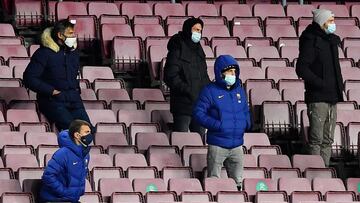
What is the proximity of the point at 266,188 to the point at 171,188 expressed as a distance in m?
0.94

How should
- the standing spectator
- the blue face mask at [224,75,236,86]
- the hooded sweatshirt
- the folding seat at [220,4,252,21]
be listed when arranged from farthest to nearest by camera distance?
the folding seat at [220,4,252,21]
the hooded sweatshirt
the standing spectator
the blue face mask at [224,75,236,86]

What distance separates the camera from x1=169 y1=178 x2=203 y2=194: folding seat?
15.8 metres

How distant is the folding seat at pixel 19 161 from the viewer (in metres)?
15.8

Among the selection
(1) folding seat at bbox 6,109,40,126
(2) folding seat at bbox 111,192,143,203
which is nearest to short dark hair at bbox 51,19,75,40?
(1) folding seat at bbox 6,109,40,126

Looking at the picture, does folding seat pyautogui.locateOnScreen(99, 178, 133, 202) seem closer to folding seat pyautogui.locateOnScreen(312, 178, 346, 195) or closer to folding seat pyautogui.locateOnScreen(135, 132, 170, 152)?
folding seat pyautogui.locateOnScreen(135, 132, 170, 152)

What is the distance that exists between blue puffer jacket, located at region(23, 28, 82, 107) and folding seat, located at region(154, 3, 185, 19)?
4110 millimetres

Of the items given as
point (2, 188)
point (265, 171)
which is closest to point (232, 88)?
point (265, 171)

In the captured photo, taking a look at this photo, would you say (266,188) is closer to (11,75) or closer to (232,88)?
(232,88)

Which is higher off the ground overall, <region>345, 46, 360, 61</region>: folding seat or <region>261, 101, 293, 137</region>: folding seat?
<region>345, 46, 360, 61</region>: folding seat

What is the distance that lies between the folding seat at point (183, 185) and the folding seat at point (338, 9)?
6439mm

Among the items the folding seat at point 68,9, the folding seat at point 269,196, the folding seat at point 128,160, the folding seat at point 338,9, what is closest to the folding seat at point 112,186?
the folding seat at point 128,160

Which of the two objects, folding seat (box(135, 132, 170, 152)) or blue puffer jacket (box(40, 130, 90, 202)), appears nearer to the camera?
blue puffer jacket (box(40, 130, 90, 202))

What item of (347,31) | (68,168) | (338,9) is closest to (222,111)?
(68,168)

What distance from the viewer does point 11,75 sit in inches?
719
